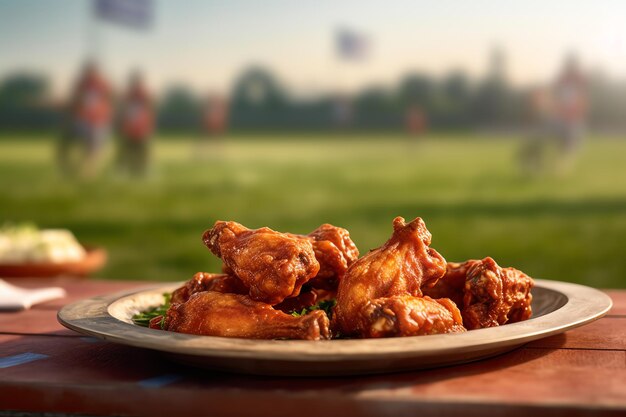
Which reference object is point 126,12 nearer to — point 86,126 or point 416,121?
point 86,126

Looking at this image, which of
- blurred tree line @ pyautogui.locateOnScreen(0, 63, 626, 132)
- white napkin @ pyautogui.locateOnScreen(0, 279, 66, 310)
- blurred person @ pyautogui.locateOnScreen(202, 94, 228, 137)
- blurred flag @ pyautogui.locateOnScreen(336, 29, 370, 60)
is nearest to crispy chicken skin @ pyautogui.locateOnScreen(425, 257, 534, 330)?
white napkin @ pyautogui.locateOnScreen(0, 279, 66, 310)

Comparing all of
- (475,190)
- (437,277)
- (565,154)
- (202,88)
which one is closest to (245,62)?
(202,88)

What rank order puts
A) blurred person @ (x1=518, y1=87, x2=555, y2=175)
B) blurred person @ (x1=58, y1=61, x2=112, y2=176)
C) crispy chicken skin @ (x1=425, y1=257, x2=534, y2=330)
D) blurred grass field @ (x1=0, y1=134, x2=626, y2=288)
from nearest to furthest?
crispy chicken skin @ (x1=425, y1=257, x2=534, y2=330)
blurred grass field @ (x1=0, y1=134, x2=626, y2=288)
blurred person @ (x1=518, y1=87, x2=555, y2=175)
blurred person @ (x1=58, y1=61, x2=112, y2=176)

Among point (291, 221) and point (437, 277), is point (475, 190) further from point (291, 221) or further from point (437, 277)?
point (437, 277)

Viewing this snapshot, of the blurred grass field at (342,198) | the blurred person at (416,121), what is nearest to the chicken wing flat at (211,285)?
the blurred grass field at (342,198)

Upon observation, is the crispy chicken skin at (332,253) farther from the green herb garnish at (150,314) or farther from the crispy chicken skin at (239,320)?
the green herb garnish at (150,314)

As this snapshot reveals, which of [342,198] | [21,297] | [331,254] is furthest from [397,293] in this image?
[342,198]

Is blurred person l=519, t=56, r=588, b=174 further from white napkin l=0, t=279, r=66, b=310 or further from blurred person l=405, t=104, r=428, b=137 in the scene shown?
white napkin l=0, t=279, r=66, b=310
